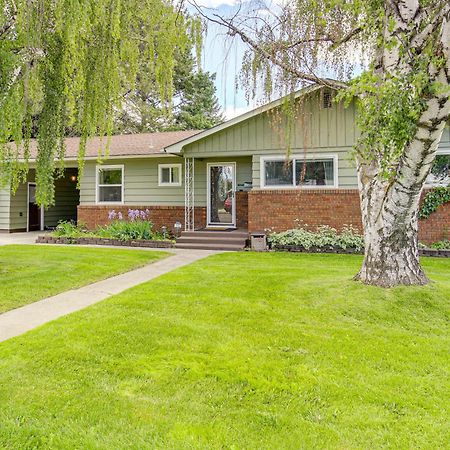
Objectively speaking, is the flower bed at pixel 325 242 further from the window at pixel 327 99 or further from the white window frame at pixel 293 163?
the window at pixel 327 99

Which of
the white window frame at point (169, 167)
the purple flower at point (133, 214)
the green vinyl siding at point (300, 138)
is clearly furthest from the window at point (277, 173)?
the purple flower at point (133, 214)

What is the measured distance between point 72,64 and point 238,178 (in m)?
9.01

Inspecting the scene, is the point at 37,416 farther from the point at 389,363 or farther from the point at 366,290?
the point at 366,290

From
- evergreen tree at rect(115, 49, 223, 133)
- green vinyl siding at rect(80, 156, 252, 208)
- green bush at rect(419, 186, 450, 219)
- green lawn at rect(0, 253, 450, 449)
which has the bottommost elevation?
green lawn at rect(0, 253, 450, 449)

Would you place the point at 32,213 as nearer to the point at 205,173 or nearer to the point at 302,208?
the point at 205,173

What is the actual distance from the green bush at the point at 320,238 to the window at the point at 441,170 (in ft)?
8.37

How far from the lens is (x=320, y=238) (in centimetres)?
1068

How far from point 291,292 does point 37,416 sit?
396 centimetres

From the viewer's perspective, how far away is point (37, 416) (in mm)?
2559

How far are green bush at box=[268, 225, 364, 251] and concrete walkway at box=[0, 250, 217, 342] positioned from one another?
140 inches

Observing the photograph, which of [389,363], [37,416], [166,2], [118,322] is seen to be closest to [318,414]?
[389,363]

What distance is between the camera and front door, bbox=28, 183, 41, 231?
54.5 ft

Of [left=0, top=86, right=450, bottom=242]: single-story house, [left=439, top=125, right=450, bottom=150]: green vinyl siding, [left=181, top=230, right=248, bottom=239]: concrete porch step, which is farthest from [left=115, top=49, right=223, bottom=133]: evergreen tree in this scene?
[left=439, top=125, right=450, bottom=150]: green vinyl siding

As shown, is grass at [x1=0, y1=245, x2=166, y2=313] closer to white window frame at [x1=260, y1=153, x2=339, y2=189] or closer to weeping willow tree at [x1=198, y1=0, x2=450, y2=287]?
white window frame at [x1=260, y1=153, x2=339, y2=189]
